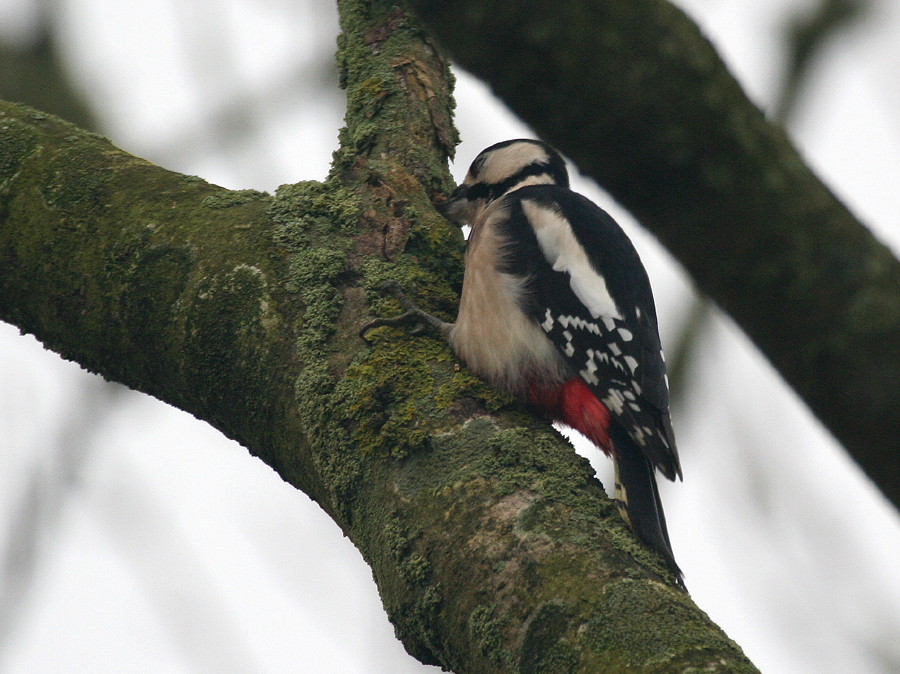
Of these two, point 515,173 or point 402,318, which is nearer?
point 402,318

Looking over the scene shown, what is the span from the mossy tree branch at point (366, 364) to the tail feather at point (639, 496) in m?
0.14

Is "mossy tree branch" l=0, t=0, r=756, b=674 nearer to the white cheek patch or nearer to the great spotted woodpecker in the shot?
the great spotted woodpecker

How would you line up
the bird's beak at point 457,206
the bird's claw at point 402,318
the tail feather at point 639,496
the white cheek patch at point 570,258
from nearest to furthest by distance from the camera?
the tail feather at point 639,496
the bird's claw at point 402,318
the white cheek patch at point 570,258
the bird's beak at point 457,206

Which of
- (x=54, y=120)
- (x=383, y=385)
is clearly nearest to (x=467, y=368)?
(x=383, y=385)

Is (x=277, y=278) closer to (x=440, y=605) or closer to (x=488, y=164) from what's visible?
(x=440, y=605)

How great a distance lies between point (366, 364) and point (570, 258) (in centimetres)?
111

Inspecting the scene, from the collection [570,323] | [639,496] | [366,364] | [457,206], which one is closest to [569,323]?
[570,323]

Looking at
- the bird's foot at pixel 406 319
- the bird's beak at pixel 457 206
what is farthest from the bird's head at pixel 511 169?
the bird's foot at pixel 406 319

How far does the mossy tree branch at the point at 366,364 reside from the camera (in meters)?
1.74

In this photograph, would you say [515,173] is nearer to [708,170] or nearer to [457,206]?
[457,206]

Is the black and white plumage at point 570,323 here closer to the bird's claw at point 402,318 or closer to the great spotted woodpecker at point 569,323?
the great spotted woodpecker at point 569,323

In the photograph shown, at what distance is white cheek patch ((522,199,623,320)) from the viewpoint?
10.4 ft

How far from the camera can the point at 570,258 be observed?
3.29 metres

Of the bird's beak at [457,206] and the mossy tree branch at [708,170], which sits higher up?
the bird's beak at [457,206]
